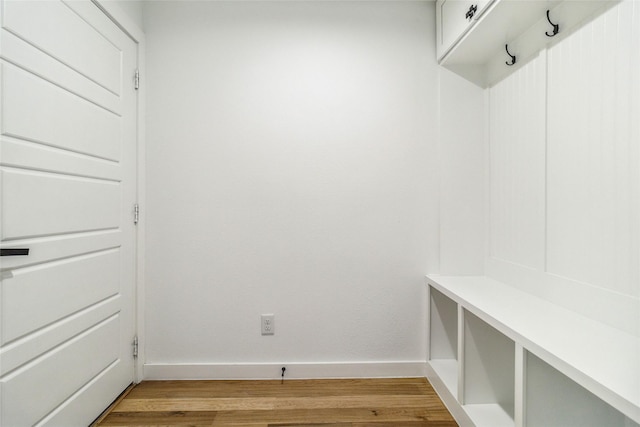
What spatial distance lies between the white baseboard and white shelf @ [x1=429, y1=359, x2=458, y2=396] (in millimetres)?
173

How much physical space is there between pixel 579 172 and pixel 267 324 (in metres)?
1.83

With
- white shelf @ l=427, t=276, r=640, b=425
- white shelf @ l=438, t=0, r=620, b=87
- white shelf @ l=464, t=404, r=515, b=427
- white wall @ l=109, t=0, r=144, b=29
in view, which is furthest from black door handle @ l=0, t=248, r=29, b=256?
white shelf @ l=438, t=0, r=620, b=87

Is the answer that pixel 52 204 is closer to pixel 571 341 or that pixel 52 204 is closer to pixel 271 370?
pixel 271 370

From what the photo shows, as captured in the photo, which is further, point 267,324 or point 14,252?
point 267,324

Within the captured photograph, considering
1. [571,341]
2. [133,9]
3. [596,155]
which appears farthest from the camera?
[133,9]

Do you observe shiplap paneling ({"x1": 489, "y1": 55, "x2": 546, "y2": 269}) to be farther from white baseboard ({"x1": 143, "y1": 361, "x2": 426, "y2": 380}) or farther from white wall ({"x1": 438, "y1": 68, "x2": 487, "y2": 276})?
white baseboard ({"x1": 143, "y1": 361, "x2": 426, "y2": 380})

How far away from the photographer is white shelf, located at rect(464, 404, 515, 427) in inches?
59.7

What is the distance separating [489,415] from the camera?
62.0 inches

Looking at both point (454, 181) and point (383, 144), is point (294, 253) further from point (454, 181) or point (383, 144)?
point (454, 181)

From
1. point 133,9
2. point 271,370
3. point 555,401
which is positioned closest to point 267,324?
point 271,370

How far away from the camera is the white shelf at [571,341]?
0.86 meters

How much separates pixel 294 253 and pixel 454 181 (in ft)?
3.72

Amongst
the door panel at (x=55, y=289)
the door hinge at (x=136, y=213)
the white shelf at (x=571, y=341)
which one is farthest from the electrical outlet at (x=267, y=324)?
the white shelf at (x=571, y=341)

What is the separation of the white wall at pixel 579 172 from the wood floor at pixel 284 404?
2.95 ft
